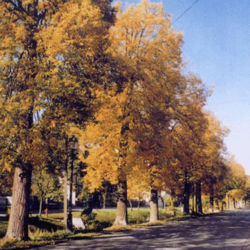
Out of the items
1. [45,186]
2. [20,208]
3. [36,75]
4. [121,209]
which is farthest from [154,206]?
[36,75]

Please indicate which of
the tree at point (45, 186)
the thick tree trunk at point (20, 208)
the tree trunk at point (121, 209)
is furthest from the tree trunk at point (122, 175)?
the tree at point (45, 186)

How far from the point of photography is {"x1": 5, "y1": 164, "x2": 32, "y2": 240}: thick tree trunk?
412 inches

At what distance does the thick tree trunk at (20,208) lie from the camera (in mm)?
10453

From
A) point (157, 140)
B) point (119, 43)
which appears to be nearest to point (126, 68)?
point (119, 43)

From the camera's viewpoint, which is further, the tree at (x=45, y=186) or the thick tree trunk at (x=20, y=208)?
the tree at (x=45, y=186)

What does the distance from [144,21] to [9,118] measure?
34.2 ft

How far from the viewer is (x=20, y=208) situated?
422 inches

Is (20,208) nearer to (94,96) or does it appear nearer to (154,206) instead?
(94,96)

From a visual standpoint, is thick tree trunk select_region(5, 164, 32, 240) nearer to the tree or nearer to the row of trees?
the row of trees

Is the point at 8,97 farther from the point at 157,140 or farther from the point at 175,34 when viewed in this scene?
the point at 175,34

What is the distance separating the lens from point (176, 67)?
1822cm

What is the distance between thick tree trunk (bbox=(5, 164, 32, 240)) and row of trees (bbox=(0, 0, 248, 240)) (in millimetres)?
35

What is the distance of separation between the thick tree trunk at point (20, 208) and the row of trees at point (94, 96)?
35 mm

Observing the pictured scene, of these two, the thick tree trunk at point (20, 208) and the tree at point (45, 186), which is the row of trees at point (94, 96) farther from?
the tree at point (45, 186)
